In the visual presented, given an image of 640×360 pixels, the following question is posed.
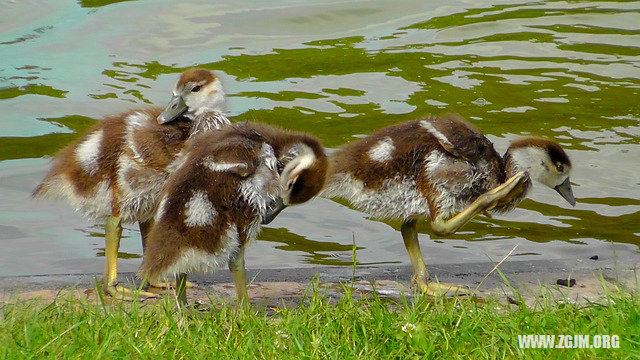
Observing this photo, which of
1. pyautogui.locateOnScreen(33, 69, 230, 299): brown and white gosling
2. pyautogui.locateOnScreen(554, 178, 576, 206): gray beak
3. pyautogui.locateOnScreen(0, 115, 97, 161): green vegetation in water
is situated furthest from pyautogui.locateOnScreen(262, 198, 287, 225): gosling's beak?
pyautogui.locateOnScreen(0, 115, 97, 161): green vegetation in water

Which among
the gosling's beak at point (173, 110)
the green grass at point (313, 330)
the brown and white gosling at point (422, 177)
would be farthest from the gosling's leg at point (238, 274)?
the gosling's beak at point (173, 110)

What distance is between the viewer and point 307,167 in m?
4.97

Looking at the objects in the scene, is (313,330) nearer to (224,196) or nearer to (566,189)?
(224,196)

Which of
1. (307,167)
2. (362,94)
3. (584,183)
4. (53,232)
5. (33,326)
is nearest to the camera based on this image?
(33,326)

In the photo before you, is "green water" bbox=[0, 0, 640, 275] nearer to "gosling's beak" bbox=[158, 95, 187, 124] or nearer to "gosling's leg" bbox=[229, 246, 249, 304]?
"gosling's beak" bbox=[158, 95, 187, 124]

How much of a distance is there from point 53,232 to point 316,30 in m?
4.41

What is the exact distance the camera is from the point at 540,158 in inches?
234

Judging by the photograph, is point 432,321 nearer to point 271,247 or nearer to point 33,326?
point 33,326

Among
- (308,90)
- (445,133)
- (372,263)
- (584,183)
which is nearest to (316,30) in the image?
(308,90)

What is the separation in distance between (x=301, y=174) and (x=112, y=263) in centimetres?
112

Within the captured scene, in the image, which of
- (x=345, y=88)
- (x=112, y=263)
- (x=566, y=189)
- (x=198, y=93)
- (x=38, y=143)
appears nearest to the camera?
(x=112, y=263)

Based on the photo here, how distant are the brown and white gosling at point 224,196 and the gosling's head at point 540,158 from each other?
1.30 meters

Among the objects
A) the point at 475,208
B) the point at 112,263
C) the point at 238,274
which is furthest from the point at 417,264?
the point at 112,263

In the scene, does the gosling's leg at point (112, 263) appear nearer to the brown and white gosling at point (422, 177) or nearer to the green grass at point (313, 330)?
the green grass at point (313, 330)
